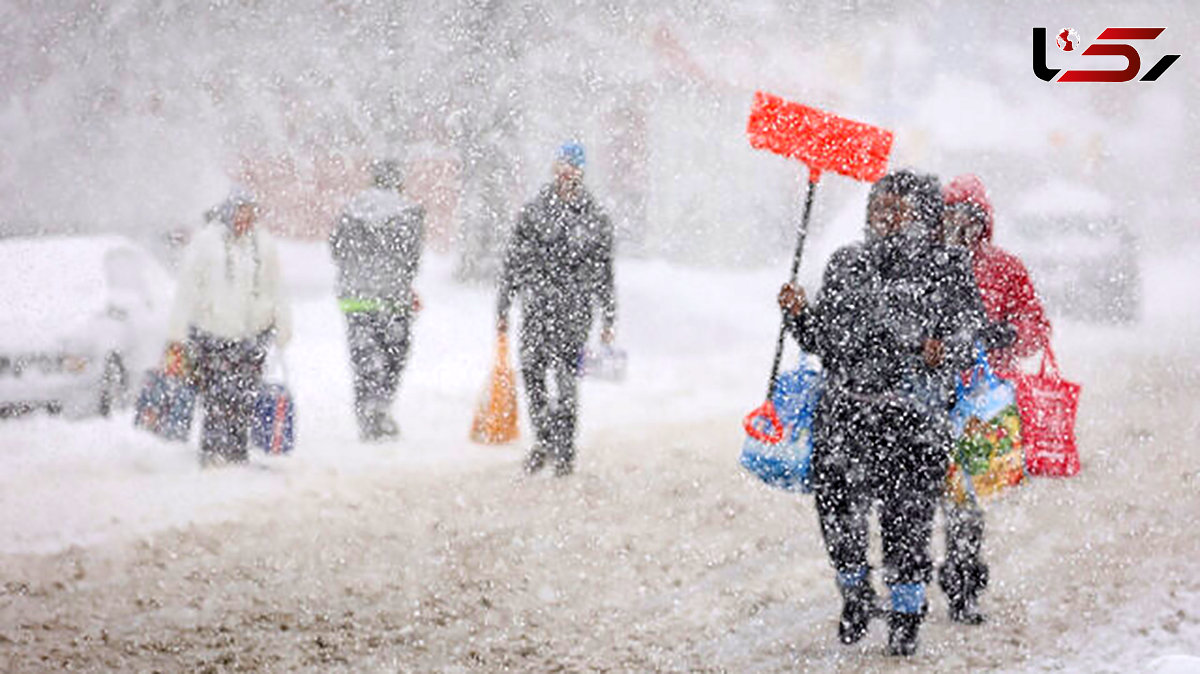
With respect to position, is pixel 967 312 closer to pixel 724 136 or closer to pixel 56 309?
pixel 56 309

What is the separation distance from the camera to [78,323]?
7.25 m

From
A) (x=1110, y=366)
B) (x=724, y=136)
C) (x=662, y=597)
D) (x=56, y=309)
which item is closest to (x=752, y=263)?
(x=724, y=136)

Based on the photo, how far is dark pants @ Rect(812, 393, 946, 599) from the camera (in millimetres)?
3861

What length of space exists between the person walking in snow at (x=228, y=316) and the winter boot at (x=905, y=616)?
364 centimetres

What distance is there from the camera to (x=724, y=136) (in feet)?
53.6

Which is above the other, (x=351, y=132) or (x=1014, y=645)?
(x=351, y=132)

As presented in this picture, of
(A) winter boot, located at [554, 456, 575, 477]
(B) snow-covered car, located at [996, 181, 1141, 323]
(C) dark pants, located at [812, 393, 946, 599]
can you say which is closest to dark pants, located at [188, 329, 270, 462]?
(A) winter boot, located at [554, 456, 575, 477]

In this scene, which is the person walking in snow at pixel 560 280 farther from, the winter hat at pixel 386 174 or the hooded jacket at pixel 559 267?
the winter hat at pixel 386 174

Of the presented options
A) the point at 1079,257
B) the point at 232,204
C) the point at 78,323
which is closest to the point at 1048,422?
the point at 232,204

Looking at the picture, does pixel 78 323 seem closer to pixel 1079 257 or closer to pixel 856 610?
pixel 856 610

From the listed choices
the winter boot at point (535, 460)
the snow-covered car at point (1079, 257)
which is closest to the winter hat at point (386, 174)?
the winter boot at point (535, 460)

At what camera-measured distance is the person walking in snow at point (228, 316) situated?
21.1ft

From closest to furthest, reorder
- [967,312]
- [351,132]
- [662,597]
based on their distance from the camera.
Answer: [967,312]
[662,597]
[351,132]

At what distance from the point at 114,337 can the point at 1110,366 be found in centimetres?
787
